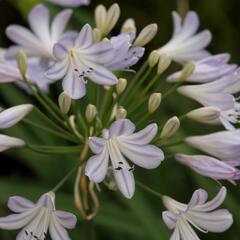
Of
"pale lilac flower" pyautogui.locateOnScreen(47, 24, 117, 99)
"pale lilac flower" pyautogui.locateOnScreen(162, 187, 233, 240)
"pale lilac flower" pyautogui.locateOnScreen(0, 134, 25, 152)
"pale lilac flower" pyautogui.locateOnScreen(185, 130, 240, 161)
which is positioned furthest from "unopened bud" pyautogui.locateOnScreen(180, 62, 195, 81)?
"pale lilac flower" pyautogui.locateOnScreen(0, 134, 25, 152)

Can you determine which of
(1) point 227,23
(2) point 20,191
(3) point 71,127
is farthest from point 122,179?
(1) point 227,23

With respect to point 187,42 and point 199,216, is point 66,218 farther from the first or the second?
point 187,42

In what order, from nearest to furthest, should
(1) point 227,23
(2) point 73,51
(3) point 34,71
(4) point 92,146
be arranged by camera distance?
(4) point 92,146
(2) point 73,51
(3) point 34,71
(1) point 227,23

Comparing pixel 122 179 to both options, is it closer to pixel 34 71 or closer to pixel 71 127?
pixel 71 127

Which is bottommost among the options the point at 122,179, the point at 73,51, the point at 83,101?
the point at 83,101

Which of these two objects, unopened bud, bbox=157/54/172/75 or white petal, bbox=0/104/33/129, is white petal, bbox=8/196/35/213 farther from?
unopened bud, bbox=157/54/172/75

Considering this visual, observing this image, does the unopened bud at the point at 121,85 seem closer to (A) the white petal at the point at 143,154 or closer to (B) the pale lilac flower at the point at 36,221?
(A) the white petal at the point at 143,154

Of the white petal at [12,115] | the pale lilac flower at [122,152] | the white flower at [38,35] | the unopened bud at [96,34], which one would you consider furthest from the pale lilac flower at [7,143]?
the white flower at [38,35]
